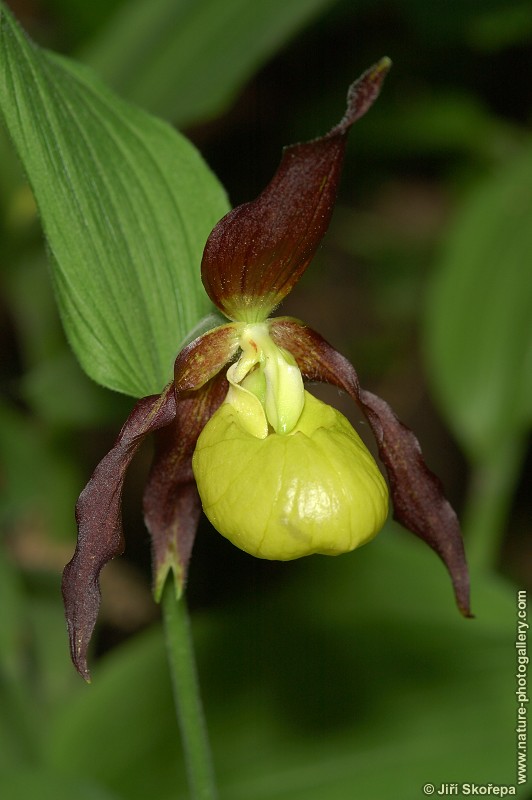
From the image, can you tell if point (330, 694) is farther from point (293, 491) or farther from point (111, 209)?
point (111, 209)

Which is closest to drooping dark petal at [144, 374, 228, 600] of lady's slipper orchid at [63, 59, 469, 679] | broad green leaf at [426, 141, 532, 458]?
lady's slipper orchid at [63, 59, 469, 679]

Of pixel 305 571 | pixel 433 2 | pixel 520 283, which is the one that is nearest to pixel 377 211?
pixel 433 2

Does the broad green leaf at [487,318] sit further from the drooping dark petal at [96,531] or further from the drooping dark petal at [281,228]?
the drooping dark petal at [96,531]

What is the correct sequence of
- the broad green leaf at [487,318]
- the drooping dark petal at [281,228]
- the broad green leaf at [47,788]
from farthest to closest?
the broad green leaf at [487,318] → the broad green leaf at [47,788] → the drooping dark petal at [281,228]

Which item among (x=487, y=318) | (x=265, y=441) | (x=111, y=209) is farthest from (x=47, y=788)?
(x=487, y=318)

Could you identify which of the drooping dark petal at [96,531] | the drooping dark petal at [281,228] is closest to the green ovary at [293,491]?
the drooping dark petal at [96,531]

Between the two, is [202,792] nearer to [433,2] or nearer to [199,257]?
[199,257]
